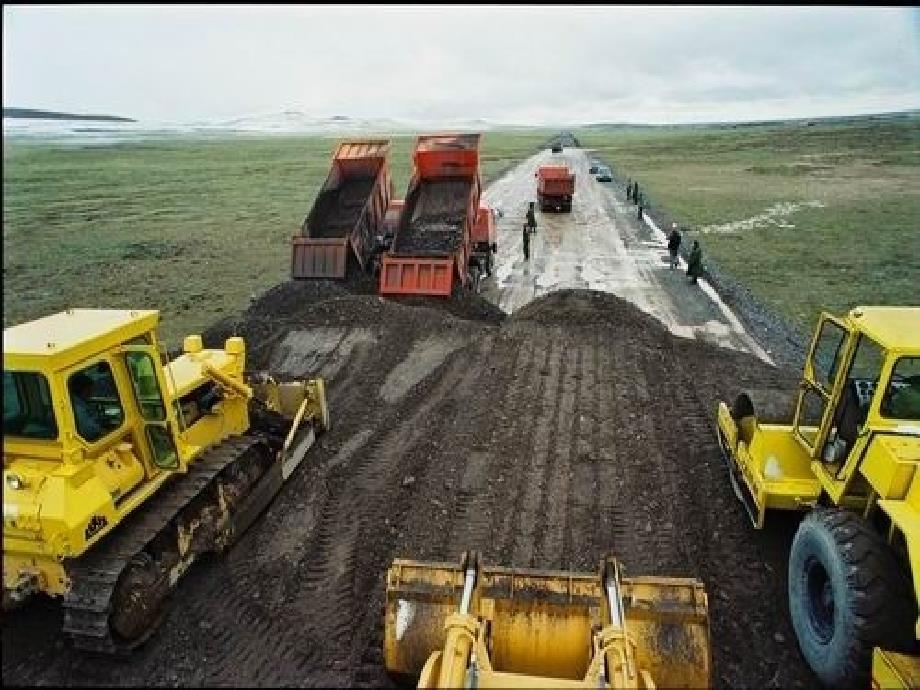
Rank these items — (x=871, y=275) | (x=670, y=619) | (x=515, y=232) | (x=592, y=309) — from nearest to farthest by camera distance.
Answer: (x=670, y=619), (x=592, y=309), (x=871, y=275), (x=515, y=232)

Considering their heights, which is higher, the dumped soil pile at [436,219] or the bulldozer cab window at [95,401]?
the bulldozer cab window at [95,401]

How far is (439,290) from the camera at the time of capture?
14.1 meters

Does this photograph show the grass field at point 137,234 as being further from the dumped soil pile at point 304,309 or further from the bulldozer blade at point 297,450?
the bulldozer blade at point 297,450

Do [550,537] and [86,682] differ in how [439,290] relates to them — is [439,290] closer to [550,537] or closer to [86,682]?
[550,537]

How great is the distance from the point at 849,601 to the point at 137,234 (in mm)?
23030

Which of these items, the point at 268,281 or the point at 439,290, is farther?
the point at 268,281

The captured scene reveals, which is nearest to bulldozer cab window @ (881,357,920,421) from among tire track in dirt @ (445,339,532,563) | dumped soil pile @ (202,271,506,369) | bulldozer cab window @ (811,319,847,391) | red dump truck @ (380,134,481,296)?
bulldozer cab window @ (811,319,847,391)

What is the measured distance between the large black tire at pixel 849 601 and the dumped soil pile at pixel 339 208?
40.0 ft

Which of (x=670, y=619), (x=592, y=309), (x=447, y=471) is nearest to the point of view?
(x=670, y=619)

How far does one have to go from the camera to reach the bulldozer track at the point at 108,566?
468 cm

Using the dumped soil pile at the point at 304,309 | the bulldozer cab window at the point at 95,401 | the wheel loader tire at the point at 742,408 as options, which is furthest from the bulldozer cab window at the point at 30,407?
the dumped soil pile at the point at 304,309

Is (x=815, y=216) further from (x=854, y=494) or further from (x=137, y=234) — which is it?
(x=854, y=494)

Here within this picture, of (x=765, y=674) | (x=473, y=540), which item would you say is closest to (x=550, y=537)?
(x=473, y=540)

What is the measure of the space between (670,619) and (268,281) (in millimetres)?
15306
